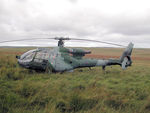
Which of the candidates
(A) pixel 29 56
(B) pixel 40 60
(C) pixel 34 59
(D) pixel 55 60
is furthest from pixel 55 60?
(A) pixel 29 56

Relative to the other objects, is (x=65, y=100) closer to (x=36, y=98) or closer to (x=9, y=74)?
(x=36, y=98)

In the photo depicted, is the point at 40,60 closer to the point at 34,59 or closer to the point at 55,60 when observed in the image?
the point at 34,59

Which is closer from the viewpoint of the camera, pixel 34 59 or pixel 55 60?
pixel 34 59

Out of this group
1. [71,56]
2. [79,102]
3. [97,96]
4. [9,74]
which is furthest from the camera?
[71,56]

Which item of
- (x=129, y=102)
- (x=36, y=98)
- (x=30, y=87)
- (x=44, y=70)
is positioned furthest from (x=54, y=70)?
(x=129, y=102)

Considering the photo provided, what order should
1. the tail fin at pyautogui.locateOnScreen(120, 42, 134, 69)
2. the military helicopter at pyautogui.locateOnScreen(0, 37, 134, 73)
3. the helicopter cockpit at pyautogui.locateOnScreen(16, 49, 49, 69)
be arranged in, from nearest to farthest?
the helicopter cockpit at pyautogui.locateOnScreen(16, 49, 49, 69)
the military helicopter at pyautogui.locateOnScreen(0, 37, 134, 73)
the tail fin at pyautogui.locateOnScreen(120, 42, 134, 69)

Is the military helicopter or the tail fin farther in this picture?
the tail fin

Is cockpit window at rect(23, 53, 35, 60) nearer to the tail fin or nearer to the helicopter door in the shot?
the helicopter door

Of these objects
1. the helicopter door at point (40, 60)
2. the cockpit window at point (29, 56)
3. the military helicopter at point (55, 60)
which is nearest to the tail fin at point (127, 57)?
the military helicopter at point (55, 60)

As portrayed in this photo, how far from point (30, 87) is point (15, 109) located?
54.4 inches

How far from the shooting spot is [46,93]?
4242 millimetres

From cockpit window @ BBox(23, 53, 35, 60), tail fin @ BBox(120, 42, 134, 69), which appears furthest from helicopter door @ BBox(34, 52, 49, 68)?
tail fin @ BBox(120, 42, 134, 69)

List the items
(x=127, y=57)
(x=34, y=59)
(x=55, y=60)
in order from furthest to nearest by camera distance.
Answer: (x=127, y=57) → (x=55, y=60) → (x=34, y=59)

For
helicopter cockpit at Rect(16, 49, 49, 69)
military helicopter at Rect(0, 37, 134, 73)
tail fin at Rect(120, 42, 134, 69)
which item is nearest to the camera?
helicopter cockpit at Rect(16, 49, 49, 69)
